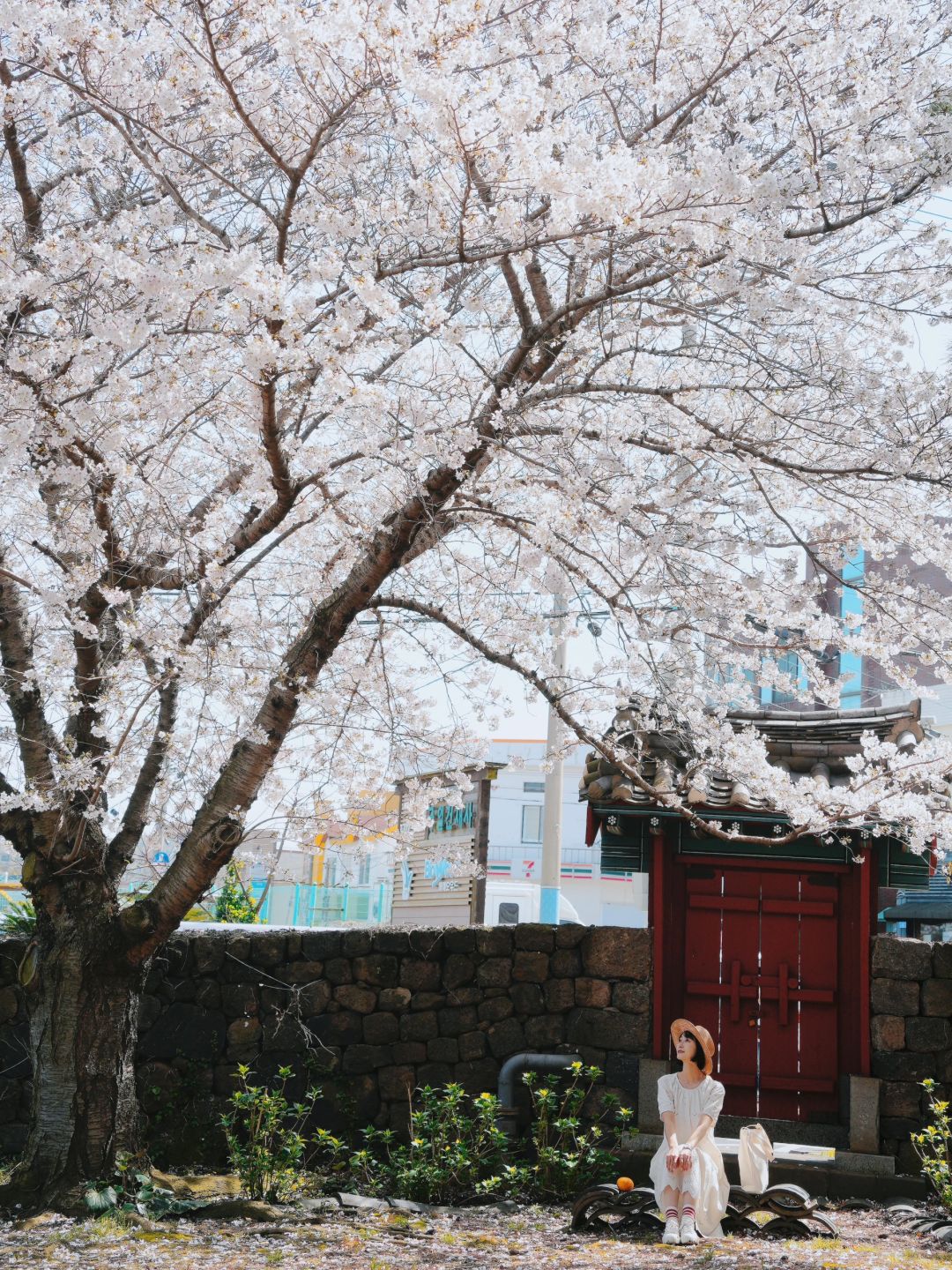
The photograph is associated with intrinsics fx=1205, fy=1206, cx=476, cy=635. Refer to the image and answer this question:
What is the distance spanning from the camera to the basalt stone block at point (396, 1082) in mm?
7543

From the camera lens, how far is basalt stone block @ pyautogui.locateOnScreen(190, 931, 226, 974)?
25.5 ft

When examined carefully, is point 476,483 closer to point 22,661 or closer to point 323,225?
point 323,225

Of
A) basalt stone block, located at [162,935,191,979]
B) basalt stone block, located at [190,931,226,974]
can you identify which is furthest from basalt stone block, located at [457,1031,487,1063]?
basalt stone block, located at [162,935,191,979]

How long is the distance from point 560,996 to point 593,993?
0.21 metres

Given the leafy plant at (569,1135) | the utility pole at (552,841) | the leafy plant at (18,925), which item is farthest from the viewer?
the utility pole at (552,841)

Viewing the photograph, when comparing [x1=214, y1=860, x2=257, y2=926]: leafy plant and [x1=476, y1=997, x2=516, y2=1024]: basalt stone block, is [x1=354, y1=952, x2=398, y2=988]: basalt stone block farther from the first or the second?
[x1=214, y1=860, x2=257, y2=926]: leafy plant

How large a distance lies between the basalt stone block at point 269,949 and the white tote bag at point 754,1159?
323 centimetres

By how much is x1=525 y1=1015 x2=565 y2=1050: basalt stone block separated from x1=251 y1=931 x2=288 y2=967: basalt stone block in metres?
1.65

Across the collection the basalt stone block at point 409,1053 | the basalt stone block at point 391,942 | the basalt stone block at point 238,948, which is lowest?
the basalt stone block at point 409,1053

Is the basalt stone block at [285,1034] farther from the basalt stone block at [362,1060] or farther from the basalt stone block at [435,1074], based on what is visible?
the basalt stone block at [435,1074]

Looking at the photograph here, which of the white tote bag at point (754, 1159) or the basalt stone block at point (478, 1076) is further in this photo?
the basalt stone block at point (478, 1076)

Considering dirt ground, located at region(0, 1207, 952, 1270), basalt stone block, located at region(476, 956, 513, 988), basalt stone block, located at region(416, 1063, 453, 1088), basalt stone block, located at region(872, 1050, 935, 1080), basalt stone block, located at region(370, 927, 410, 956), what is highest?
basalt stone block, located at region(370, 927, 410, 956)

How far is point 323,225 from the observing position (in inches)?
167

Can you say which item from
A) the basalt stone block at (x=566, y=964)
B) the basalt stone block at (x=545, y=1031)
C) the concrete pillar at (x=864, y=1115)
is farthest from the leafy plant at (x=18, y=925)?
the concrete pillar at (x=864, y=1115)
